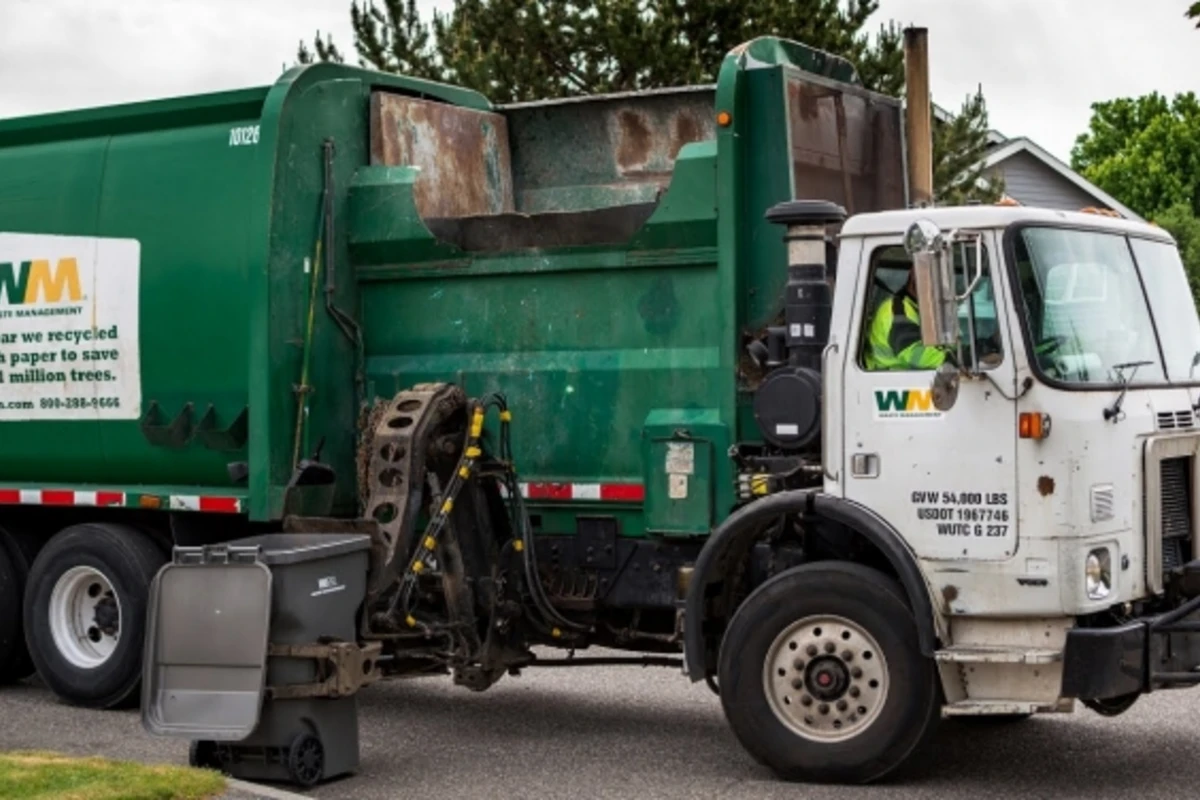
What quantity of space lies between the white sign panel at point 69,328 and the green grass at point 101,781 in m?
3.01

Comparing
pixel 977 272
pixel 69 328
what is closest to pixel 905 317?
pixel 977 272

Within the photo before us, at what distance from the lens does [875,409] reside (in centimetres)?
889

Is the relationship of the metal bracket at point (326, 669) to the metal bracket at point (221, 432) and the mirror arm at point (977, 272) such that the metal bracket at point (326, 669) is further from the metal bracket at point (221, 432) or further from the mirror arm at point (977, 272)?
the mirror arm at point (977, 272)

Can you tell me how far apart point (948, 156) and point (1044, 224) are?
1290cm

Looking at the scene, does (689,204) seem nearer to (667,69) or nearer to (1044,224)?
(1044,224)

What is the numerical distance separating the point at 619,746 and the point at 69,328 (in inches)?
162

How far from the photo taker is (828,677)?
8.92 m

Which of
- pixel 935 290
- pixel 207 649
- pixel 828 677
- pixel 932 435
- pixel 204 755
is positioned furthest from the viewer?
pixel 204 755

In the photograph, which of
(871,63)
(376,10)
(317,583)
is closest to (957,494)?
(317,583)

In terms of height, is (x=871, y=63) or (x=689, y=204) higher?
(x=871, y=63)

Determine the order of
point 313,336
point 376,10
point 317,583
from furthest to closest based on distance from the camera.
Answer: point 376,10 < point 313,336 < point 317,583

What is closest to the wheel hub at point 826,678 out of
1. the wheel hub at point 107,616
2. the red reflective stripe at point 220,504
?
the red reflective stripe at point 220,504

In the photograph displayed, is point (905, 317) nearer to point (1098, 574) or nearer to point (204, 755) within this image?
point (1098, 574)

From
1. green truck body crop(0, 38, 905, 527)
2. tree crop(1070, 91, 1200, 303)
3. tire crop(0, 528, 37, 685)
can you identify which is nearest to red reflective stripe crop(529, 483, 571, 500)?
green truck body crop(0, 38, 905, 527)
